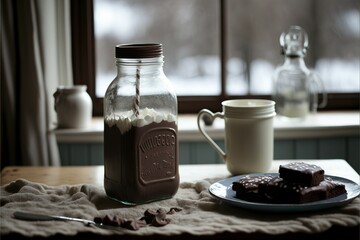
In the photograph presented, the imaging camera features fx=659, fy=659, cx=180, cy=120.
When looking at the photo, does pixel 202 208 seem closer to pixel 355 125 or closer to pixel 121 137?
pixel 121 137

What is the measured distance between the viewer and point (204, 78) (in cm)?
257

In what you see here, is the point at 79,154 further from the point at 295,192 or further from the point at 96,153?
the point at 295,192

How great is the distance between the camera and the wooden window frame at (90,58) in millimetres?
2488

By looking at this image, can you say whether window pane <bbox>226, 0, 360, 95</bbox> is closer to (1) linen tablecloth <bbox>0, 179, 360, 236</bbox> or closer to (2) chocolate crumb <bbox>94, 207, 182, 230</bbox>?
(1) linen tablecloth <bbox>0, 179, 360, 236</bbox>

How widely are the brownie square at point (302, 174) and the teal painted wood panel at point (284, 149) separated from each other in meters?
1.03

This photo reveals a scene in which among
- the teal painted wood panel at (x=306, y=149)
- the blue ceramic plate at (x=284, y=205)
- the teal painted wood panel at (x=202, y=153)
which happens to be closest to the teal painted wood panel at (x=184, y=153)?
the teal painted wood panel at (x=202, y=153)

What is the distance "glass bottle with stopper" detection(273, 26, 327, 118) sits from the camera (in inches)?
92.1

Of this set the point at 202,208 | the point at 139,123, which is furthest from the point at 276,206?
the point at 139,123

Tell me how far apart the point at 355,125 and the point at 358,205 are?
1.07 m

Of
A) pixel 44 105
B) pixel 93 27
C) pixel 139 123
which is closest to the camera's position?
pixel 139 123

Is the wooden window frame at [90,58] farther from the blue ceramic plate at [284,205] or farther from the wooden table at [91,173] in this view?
the blue ceramic plate at [284,205]

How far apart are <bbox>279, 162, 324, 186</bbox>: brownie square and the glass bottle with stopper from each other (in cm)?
107

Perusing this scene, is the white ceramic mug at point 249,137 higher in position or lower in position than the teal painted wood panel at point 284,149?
higher

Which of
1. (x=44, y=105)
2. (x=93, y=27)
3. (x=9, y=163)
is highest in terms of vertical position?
(x=93, y=27)
